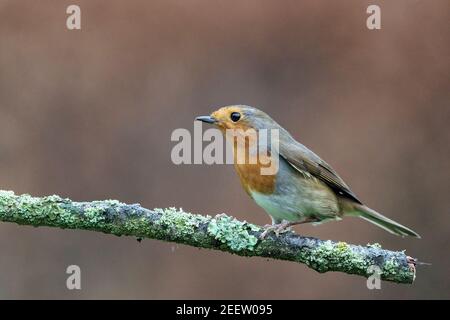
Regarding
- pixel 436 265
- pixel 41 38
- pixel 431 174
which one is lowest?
pixel 436 265

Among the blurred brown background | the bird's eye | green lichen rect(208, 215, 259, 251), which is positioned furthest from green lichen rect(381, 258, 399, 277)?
the blurred brown background

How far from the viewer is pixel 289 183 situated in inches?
211

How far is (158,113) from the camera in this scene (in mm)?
9312

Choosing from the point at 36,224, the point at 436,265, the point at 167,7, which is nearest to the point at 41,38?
the point at 167,7

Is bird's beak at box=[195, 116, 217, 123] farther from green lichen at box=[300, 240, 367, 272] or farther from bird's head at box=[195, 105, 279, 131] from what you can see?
green lichen at box=[300, 240, 367, 272]

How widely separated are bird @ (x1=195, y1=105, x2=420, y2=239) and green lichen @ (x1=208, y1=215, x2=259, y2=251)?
1.67 feet

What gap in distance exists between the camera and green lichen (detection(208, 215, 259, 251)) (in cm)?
452

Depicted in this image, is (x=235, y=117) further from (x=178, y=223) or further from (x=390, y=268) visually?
(x=390, y=268)

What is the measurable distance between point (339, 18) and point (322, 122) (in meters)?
1.48

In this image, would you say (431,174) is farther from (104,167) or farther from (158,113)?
(104,167)

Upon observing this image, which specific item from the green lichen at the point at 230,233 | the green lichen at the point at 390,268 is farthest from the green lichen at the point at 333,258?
the green lichen at the point at 230,233

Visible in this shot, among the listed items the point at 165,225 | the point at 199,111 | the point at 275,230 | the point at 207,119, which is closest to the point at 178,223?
the point at 165,225

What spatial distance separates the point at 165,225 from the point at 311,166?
5.05 feet

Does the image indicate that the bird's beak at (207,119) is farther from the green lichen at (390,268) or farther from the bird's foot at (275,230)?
the green lichen at (390,268)
